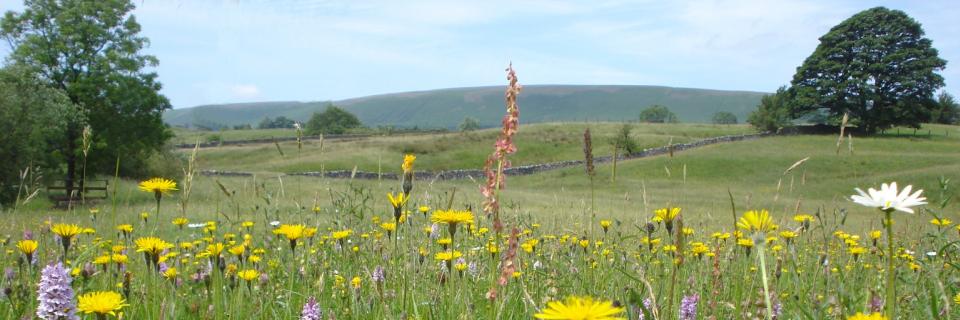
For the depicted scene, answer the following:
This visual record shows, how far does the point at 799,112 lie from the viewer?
61.4 m

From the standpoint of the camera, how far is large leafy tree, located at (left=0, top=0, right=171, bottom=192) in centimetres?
2605

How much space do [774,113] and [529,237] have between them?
7397 cm

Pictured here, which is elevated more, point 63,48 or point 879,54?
point 879,54

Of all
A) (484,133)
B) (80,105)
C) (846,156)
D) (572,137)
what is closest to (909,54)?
(846,156)

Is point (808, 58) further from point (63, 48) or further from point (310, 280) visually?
point (310, 280)

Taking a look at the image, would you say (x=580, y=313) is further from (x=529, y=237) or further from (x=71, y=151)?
(x=71, y=151)

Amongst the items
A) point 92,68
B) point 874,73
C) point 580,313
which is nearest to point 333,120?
point 874,73

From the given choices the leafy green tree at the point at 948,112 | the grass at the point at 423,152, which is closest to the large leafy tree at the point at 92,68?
the grass at the point at 423,152

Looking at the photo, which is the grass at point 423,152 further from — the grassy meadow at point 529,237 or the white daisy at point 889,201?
the white daisy at point 889,201

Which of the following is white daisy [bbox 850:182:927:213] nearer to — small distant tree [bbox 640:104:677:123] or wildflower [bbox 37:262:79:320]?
wildflower [bbox 37:262:79:320]

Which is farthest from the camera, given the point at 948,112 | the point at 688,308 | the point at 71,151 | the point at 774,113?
the point at 948,112

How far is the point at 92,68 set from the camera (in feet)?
88.7

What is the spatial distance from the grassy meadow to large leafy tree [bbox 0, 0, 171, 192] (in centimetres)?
281

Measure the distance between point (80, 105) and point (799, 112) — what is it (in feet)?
198
